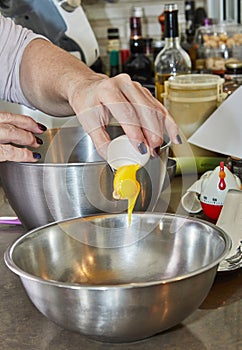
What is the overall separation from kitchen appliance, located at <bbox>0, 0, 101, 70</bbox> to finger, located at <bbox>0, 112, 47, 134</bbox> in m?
1.05

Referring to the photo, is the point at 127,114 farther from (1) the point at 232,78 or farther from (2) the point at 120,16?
(2) the point at 120,16

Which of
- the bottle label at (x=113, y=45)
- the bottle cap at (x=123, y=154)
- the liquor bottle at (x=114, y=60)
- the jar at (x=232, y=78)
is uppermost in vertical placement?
the bottle cap at (x=123, y=154)

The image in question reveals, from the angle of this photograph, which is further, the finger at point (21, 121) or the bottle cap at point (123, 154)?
the finger at point (21, 121)

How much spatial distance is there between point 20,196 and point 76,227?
0.19 meters

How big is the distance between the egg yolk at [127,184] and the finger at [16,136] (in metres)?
0.18

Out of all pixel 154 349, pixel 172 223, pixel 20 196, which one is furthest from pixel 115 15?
pixel 154 349

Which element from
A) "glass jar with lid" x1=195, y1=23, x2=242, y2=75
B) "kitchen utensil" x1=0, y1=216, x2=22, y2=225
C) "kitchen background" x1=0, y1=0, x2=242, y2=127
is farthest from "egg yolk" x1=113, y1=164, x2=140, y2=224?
"kitchen background" x1=0, y1=0, x2=242, y2=127

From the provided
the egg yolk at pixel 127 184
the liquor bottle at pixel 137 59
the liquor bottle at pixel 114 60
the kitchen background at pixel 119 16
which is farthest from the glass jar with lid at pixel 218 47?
the egg yolk at pixel 127 184

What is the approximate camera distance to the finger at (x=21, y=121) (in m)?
1.02

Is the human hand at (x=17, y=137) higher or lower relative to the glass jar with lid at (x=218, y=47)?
higher

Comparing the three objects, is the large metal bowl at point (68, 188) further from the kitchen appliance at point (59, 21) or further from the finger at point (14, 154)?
the kitchen appliance at point (59, 21)

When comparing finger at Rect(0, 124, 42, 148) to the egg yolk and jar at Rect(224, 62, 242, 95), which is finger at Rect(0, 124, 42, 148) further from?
jar at Rect(224, 62, 242, 95)

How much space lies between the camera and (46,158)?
3.77ft

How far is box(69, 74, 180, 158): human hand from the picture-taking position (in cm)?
89
